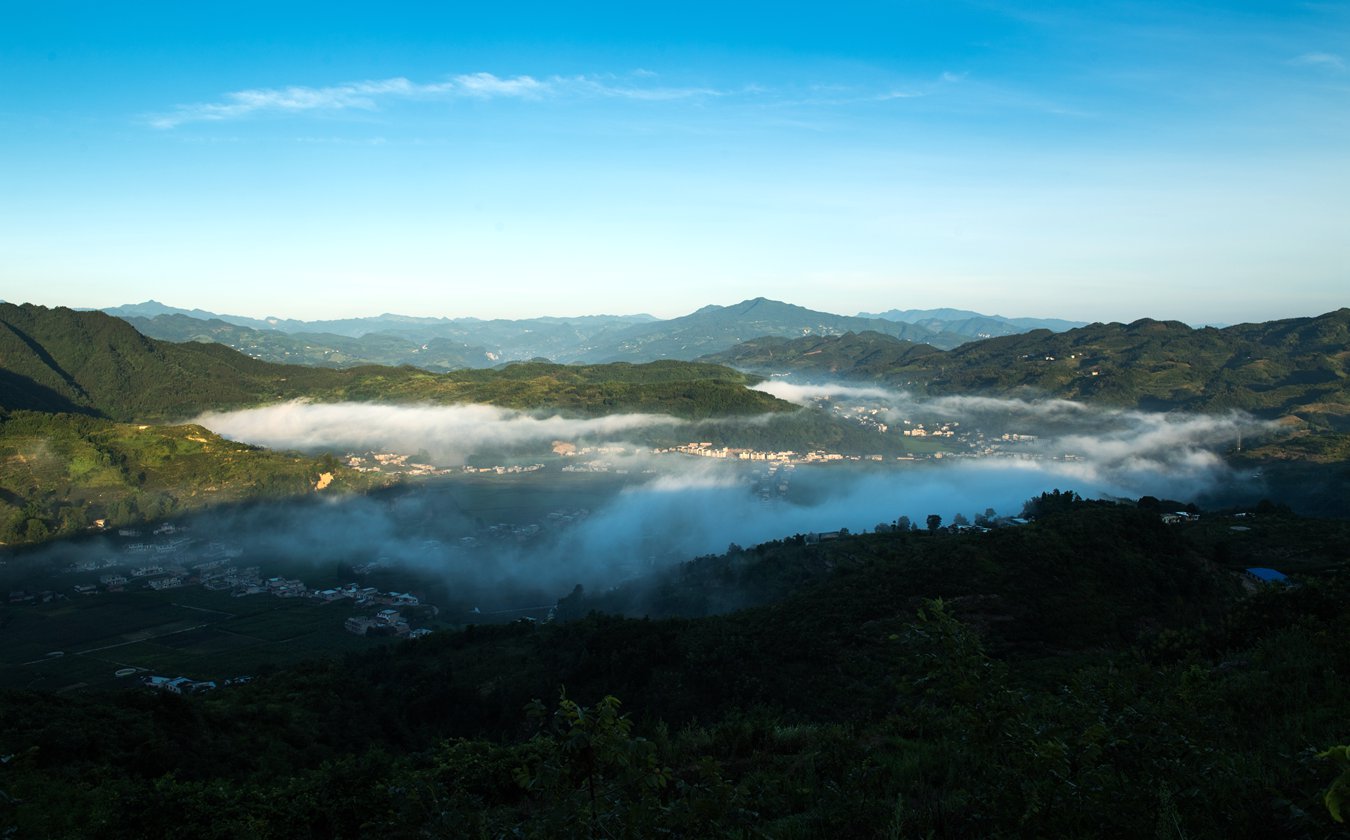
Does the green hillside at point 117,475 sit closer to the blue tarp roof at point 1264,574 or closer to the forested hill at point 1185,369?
the blue tarp roof at point 1264,574

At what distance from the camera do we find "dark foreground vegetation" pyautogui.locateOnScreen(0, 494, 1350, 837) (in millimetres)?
4852

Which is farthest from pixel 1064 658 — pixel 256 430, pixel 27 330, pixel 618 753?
pixel 27 330

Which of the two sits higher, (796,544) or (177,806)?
(177,806)

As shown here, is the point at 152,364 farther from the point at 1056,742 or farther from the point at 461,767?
the point at 1056,742

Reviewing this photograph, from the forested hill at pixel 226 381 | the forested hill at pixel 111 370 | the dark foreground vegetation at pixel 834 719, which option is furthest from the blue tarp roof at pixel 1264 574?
the forested hill at pixel 111 370

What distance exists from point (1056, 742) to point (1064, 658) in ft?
53.6

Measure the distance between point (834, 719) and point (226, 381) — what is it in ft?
492

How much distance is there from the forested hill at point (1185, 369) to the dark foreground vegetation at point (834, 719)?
105 m

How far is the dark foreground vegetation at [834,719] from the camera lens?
191 inches

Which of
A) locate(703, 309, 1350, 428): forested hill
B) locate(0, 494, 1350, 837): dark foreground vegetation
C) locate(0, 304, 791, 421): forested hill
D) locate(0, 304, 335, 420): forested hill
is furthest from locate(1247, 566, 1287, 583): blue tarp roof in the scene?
locate(0, 304, 335, 420): forested hill

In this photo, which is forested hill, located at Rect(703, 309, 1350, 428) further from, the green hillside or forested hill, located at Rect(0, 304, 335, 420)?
forested hill, located at Rect(0, 304, 335, 420)

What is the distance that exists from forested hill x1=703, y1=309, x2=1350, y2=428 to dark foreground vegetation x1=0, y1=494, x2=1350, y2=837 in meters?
105

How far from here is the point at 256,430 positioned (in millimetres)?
121188

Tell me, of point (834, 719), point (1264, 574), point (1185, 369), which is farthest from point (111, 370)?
point (1185, 369)
